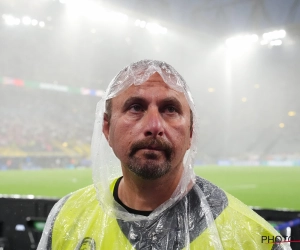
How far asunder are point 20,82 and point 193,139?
41.2 ft

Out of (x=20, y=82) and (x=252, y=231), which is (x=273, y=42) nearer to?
(x=20, y=82)

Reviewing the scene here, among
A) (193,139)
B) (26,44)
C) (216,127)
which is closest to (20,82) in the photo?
(26,44)

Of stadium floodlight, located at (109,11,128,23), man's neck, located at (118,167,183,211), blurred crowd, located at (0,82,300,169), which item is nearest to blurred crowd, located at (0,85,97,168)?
blurred crowd, located at (0,82,300,169)

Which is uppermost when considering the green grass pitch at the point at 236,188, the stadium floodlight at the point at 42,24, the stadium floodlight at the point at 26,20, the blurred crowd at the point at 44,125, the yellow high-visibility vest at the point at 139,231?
the stadium floodlight at the point at 42,24

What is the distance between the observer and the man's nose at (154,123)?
0.87 metres

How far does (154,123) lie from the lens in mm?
875

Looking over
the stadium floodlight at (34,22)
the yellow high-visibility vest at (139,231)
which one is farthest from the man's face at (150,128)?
the stadium floodlight at (34,22)

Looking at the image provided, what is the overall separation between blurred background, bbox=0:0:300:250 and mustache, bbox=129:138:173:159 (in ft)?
25.2

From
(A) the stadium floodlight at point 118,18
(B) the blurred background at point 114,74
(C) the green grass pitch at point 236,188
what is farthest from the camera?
(A) the stadium floodlight at point 118,18

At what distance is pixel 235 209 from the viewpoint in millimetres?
885

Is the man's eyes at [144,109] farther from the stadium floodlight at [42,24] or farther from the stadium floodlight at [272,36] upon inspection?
the stadium floodlight at [42,24]

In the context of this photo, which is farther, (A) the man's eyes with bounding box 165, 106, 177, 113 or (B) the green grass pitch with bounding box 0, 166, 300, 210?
(B) the green grass pitch with bounding box 0, 166, 300, 210

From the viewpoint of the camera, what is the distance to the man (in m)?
0.86

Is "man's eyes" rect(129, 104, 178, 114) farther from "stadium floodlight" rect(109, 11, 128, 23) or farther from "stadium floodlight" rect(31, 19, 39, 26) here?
"stadium floodlight" rect(109, 11, 128, 23)
